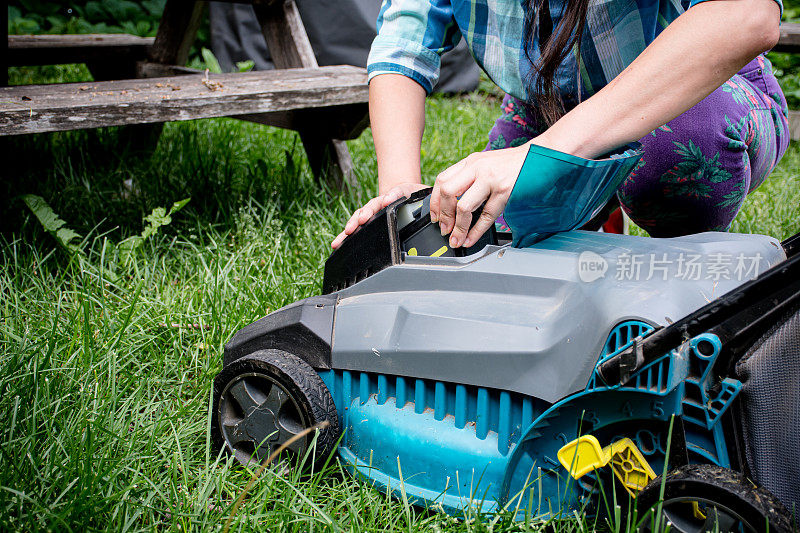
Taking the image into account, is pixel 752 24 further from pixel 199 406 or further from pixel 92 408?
pixel 92 408

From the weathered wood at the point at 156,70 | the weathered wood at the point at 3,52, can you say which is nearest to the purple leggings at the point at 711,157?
the weathered wood at the point at 156,70

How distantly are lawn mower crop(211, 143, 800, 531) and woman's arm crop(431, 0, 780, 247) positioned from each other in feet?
0.30

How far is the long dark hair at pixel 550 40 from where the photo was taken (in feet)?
3.21

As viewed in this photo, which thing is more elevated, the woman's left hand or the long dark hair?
the long dark hair

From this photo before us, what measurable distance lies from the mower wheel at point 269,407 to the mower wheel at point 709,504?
0.44 meters

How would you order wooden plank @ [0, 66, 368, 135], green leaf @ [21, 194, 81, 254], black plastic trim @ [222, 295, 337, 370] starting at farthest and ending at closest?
green leaf @ [21, 194, 81, 254] → wooden plank @ [0, 66, 368, 135] → black plastic trim @ [222, 295, 337, 370]

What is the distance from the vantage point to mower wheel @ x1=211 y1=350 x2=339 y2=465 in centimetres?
96

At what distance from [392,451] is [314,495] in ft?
0.47

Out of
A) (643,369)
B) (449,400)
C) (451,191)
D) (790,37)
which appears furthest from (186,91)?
(790,37)

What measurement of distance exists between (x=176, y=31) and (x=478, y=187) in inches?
80.5

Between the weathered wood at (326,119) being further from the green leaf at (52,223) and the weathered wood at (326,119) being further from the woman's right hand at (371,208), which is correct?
the woman's right hand at (371,208)

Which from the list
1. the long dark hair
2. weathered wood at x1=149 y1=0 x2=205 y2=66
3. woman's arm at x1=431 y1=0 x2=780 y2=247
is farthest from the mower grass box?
weathered wood at x1=149 y1=0 x2=205 y2=66

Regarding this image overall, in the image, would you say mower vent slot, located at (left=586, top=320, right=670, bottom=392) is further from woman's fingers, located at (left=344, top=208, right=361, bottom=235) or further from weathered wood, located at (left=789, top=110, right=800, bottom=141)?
weathered wood, located at (left=789, top=110, right=800, bottom=141)

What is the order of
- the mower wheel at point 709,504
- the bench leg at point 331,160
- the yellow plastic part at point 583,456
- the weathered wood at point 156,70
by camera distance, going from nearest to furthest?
the mower wheel at point 709,504, the yellow plastic part at point 583,456, the bench leg at point 331,160, the weathered wood at point 156,70
